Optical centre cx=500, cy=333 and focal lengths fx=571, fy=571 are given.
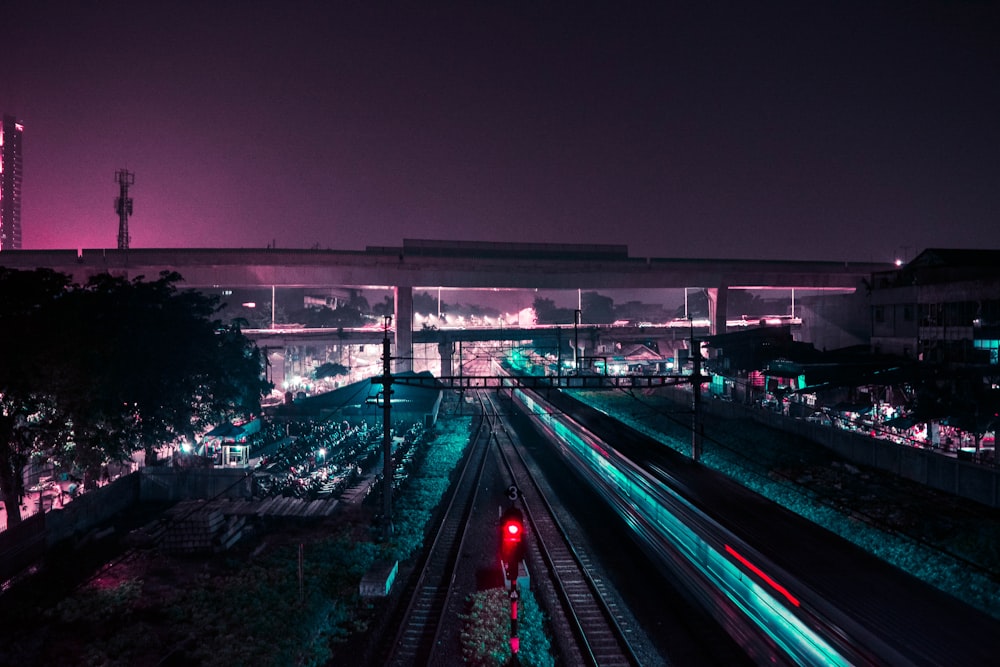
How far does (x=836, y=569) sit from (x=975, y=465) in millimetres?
9292

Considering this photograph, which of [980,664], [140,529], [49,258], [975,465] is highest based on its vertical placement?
[49,258]

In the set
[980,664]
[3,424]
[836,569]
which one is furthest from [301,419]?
[980,664]

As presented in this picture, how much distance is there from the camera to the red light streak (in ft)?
31.7

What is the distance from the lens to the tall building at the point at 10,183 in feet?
388

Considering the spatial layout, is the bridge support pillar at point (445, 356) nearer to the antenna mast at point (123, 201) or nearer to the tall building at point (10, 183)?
the antenna mast at point (123, 201)

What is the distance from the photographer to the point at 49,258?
4662cm

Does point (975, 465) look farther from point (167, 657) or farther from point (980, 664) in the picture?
point (167, 657)

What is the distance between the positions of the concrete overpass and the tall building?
94.0 metres

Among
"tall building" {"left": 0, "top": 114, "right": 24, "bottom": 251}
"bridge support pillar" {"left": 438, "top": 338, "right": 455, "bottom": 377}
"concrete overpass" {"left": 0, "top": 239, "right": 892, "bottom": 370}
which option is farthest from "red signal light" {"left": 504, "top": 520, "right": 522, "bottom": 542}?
"tall building" {"left": 0, "top": 114, "right": 24, "bottom": 251}

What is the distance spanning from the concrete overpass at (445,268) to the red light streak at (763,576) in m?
38.0

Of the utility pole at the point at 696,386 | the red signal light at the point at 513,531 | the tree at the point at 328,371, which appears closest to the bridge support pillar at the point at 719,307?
the utility pole at the point at 696,386

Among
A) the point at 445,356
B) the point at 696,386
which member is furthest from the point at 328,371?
the point at 696,386

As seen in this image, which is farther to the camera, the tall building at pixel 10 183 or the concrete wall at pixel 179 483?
the tall building at pixel 10 183

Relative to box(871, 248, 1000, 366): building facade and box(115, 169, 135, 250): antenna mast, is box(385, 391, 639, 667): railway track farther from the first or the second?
box(115, 169, 135, 250): antenna mast
